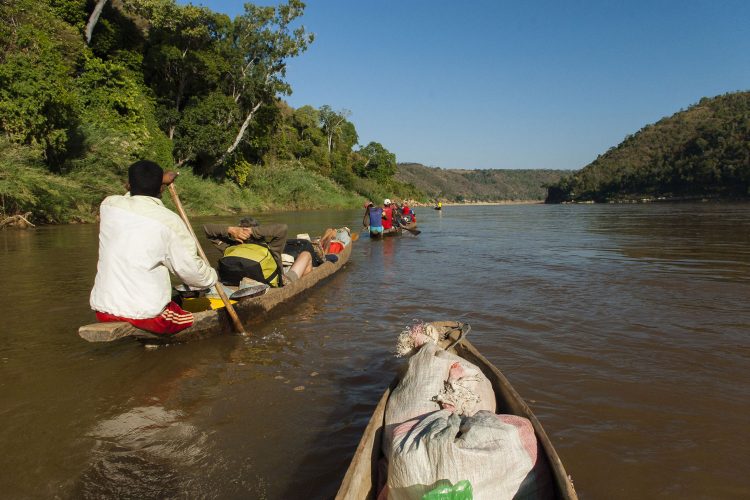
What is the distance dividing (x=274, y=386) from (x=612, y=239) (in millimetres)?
14138

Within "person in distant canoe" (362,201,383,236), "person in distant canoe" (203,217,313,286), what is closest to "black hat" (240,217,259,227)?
"person in distant canoe" (203,217,313,286)

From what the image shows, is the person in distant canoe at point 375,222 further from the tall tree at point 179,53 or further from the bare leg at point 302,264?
the tall tree at point 179,53

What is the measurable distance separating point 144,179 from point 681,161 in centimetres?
8830

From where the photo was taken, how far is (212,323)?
4.77m

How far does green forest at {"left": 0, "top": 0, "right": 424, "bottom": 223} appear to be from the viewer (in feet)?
55.9

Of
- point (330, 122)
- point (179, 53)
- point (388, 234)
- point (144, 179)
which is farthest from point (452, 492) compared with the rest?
point (330, 122)

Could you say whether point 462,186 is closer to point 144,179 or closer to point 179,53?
point 179,53

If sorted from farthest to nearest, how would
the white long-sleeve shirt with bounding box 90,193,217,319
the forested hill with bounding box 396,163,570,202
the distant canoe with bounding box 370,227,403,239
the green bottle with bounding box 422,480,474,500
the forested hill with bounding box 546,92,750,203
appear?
the forested hill with bounding box 396,163,570,202, the forested hill with bounding box 546,92,750,203, the distant canoe with bounding box 370,227,403,239, the white long-sleeve shirt with bounding box 90,193,217,319, the green bottle with bounding box 422,480,474,500

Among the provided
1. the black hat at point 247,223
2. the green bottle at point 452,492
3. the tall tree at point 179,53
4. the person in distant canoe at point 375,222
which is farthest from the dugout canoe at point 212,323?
the tall tree at point 179,53

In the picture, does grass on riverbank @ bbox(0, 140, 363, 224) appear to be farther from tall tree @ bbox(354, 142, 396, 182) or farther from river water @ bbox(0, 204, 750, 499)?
tall tree @ bbox(354, 142, 396, 182)

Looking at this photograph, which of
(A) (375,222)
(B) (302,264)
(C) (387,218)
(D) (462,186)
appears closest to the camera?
(B) (302,264)

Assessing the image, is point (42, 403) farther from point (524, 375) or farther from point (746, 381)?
point (746, 381)

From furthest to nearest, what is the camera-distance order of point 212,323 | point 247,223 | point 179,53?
point 179,53
point 247,223
point 212,323

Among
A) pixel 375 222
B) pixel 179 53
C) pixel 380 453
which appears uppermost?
pixel 179 53
